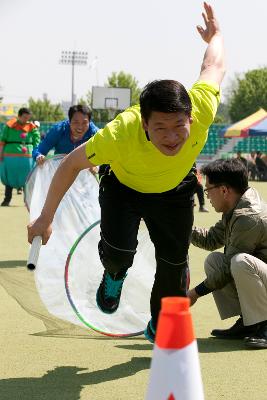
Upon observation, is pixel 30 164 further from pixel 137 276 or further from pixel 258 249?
pixel 258 249

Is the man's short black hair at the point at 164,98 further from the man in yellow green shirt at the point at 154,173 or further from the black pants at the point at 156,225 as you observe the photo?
the black pants at the point at 156,225

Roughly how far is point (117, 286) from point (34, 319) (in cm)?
108

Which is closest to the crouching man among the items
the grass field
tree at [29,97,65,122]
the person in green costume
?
the grass field

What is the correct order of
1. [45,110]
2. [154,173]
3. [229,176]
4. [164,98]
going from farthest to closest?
[45,110] → [229,176] → [154,173] → [164,98]

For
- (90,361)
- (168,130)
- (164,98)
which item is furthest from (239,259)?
(164,98)

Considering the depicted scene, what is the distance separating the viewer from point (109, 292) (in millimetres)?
5141

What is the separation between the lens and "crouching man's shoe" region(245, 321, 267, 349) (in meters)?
5.03

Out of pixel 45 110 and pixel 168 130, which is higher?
pixel 168 130

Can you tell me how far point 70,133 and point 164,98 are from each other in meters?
4.74

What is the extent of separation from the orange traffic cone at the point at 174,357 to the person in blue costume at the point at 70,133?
18.9ft

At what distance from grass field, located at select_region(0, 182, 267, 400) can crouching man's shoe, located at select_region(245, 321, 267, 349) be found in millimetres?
56

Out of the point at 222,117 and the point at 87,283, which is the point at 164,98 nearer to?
the point at 87,283

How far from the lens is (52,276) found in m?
6.23

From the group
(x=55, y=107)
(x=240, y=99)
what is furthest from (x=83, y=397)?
(x=55, y=107)
